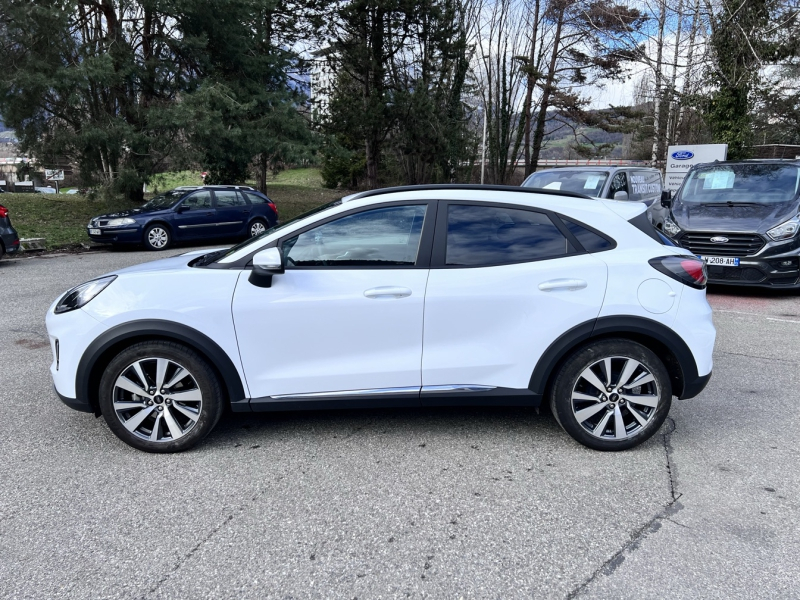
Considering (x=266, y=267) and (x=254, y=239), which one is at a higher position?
(x=254, y=239)

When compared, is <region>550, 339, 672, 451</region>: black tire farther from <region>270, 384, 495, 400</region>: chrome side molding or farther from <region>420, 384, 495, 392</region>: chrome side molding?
<region>270, 384, 495, 400</region>: chrome side molding

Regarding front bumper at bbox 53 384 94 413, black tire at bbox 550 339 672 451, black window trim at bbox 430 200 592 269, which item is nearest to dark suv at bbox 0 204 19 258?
front bumper at bbox 53 384 94 413

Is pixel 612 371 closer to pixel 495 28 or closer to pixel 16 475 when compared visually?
pixel 16 475

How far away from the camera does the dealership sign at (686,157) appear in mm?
18594

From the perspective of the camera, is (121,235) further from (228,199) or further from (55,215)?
(55,215)

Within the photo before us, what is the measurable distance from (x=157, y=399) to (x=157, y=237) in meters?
11.8

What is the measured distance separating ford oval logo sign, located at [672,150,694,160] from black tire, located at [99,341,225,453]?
1985 cm

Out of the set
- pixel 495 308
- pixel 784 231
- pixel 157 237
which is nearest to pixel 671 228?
pixel 784 231

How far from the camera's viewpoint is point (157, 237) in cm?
1439

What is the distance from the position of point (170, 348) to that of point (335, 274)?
1063 millimetres

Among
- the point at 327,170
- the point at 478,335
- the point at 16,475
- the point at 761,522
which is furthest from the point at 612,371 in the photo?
the point at 327,170

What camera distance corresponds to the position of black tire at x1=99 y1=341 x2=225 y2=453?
11.7 feet

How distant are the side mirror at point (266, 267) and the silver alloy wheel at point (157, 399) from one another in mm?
696

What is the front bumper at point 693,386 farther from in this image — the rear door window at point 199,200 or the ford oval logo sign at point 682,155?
the ford oval logo sign at point 682,155
